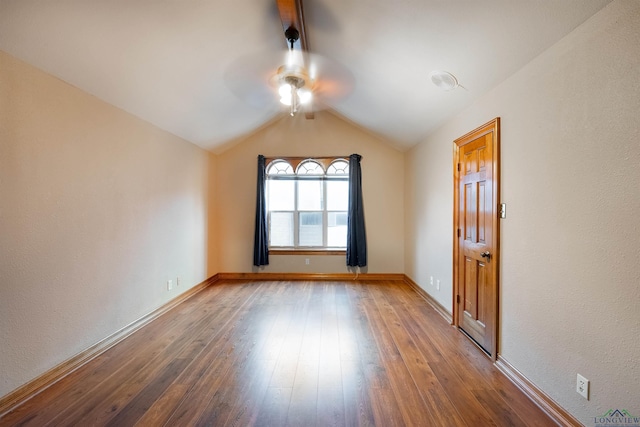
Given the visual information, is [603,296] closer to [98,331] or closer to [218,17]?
[218,17]

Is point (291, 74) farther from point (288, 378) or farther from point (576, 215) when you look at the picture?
point (288, 378)

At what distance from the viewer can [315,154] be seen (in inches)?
202

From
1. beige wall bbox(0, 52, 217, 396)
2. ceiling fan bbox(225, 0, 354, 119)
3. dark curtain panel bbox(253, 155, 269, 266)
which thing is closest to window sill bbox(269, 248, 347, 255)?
dark curtain panel bbox(253, 155, 269, 266)

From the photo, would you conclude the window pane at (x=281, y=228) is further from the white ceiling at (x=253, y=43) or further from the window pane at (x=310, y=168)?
the white ceiling at (x=253, y=43)

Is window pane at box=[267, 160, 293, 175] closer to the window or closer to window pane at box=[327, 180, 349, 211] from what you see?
the window

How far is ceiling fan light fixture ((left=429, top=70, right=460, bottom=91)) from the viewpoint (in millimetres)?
2396

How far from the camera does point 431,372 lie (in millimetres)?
2137

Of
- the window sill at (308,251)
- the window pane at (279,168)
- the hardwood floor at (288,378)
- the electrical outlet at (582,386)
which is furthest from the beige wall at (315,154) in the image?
the electrical outlet at (582,386)

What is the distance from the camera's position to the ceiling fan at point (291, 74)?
2740 millimetres

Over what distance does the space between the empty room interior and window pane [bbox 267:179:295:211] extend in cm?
175

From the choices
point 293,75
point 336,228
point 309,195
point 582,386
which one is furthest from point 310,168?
point 582,386

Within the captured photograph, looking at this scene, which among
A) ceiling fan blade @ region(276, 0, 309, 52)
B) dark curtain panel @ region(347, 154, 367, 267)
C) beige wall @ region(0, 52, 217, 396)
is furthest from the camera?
dark curtain panel @ region(347, 154, 367, 267)

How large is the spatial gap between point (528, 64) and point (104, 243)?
378cm

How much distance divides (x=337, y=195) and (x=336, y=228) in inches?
25.3
